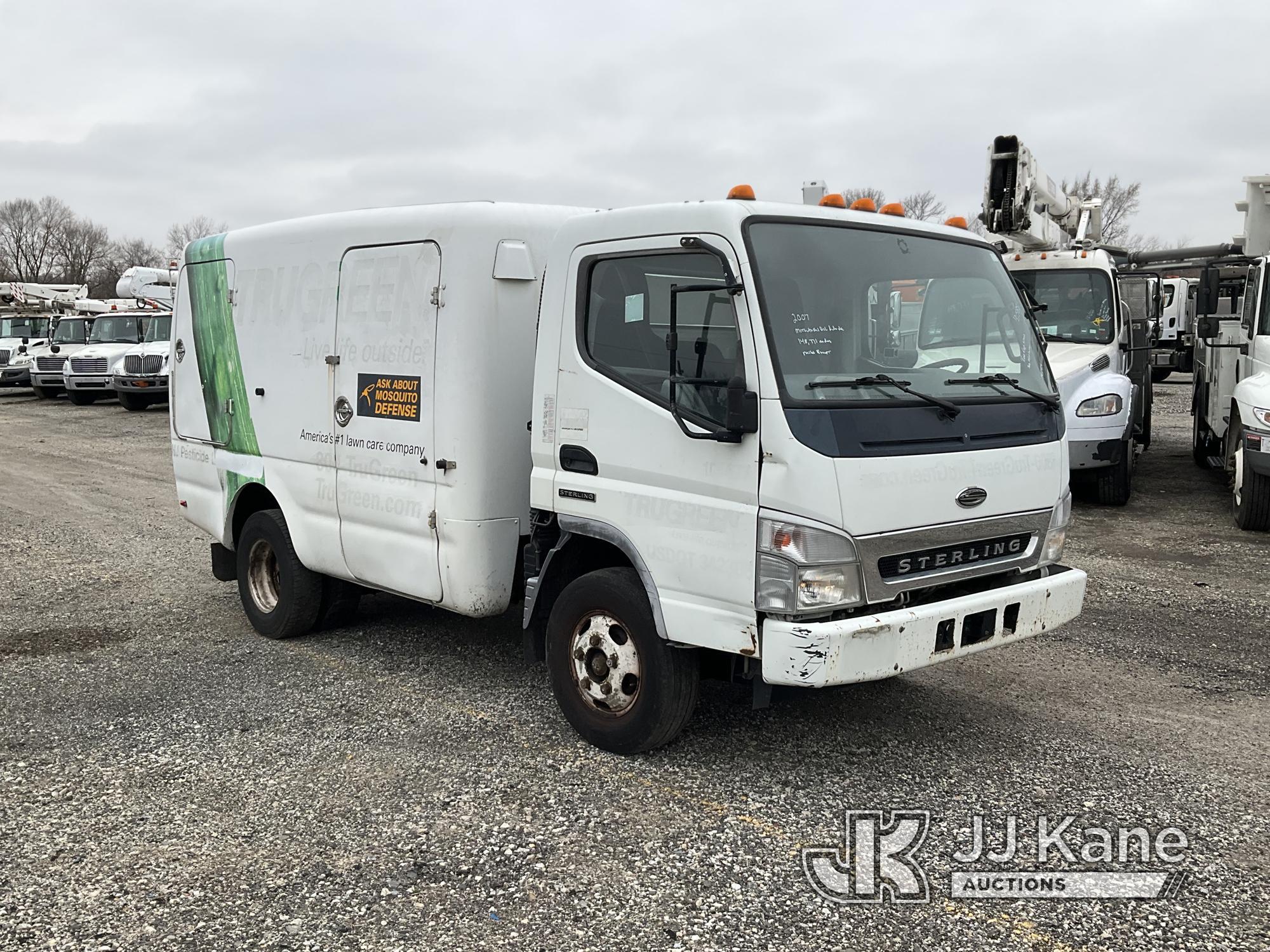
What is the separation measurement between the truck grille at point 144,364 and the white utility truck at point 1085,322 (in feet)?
60.6

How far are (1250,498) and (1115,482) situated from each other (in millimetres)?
1489

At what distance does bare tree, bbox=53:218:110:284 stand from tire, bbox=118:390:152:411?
74444mm

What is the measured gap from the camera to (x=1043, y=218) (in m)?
12.4

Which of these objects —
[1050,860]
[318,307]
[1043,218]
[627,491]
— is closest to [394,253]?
[318,307]

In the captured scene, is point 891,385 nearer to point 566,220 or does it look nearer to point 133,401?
point 566,220

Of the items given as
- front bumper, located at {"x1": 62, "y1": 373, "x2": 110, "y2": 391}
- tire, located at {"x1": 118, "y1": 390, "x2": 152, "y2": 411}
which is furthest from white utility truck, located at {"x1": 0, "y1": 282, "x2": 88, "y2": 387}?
tire, located at {"x1": 118, "y1": 390, "x2": 152, "y2": 411}

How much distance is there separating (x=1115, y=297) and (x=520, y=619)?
24.8ft

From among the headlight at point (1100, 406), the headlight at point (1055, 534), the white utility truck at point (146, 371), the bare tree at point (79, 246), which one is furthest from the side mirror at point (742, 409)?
the bare tree at point (79, 246)

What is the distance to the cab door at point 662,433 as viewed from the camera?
13.3 ft

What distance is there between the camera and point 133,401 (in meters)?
24.2

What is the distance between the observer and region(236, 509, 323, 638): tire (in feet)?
20.7

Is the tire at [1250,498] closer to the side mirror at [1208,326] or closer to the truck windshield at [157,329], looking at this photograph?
the side mirror at [1208,326]

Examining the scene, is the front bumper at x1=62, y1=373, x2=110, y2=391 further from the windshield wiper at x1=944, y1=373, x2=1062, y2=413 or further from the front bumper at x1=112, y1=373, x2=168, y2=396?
the windshield wiper at x1=944, y1=373, x2=1062, y2=413

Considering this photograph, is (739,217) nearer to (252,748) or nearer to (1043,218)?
(252,748)
